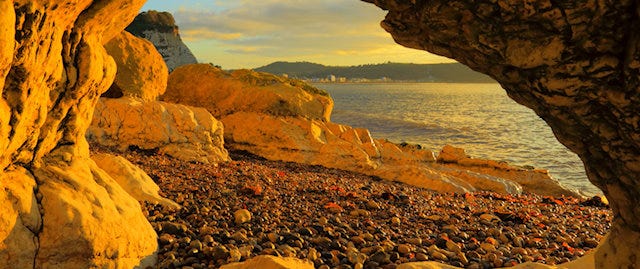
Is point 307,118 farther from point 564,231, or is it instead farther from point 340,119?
point 340,119

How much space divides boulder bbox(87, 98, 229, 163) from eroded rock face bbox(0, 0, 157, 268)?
24.1ft

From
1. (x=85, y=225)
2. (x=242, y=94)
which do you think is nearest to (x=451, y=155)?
(x=242, y=94)

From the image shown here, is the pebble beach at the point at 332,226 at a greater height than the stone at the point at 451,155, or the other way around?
the pebble beach at the point at 332,226

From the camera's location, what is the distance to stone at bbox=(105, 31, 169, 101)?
16609 millimetres

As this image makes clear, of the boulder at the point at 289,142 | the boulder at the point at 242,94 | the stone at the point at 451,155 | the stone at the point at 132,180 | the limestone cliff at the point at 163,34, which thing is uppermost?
the limestone cliff at the point at 163,34

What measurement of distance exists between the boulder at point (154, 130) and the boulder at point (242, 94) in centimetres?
590

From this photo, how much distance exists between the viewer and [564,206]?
14.1 m

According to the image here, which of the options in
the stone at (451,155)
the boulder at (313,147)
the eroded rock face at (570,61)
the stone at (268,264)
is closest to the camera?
the eroded rock face at (570,61)

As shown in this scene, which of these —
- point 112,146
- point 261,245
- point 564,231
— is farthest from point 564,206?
point 112,146

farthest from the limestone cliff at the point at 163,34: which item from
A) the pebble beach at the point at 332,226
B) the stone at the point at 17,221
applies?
the stone at the point at 17,221

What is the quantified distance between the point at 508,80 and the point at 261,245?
4.12m

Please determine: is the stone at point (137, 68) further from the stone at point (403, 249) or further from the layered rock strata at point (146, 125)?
the stone at point (403, 249)

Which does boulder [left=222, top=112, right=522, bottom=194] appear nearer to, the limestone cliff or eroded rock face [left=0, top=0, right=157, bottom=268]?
eroded rock face [left=0, top=0, right=157, bottom=268]

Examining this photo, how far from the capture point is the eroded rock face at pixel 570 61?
3.30 meters
